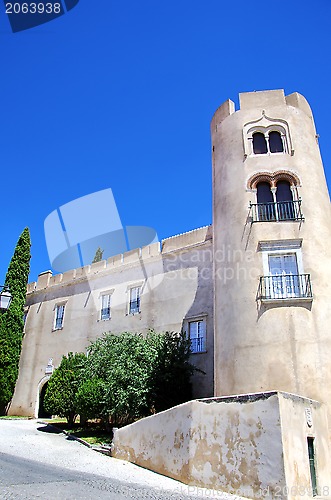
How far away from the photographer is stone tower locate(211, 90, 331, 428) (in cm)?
1301

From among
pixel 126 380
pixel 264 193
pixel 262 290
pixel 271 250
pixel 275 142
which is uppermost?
pixel 275 142

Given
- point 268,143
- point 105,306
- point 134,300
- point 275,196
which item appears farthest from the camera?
point 105,306

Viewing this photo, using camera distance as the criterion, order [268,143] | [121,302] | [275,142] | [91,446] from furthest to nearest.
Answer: [121,302], [275,142], [268,143], [91,446]

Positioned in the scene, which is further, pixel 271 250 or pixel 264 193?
pixel 264 193

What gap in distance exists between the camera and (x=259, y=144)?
54.7ft

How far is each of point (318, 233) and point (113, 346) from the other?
383 inches

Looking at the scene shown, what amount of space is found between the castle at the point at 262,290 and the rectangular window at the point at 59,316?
22.0 ft

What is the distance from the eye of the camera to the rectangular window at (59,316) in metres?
27.4

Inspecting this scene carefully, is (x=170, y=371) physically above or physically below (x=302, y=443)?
above

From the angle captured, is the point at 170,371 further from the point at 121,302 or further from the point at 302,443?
the point at 302,443

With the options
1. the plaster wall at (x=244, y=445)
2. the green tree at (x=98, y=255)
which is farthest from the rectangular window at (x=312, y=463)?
the green tree at (x=98, y=255)

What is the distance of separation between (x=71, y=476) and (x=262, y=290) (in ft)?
25.4

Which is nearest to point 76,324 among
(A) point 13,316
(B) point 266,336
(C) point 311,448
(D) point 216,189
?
(A) point 13,316

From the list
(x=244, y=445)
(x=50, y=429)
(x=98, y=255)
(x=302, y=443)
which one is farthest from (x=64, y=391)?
(x=98, y=255)
